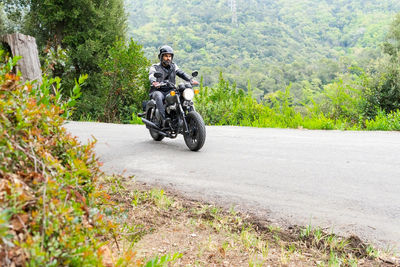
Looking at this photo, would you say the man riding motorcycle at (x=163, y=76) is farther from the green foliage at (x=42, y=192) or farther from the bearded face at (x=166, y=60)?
the green foliage at (x=42, y=192)

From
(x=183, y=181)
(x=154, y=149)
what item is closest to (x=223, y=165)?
(x=183, y=181)

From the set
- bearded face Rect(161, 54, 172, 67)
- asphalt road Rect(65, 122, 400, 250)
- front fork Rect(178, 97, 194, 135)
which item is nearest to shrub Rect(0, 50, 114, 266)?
asphalt road Rect(65, 122, 400, 250)

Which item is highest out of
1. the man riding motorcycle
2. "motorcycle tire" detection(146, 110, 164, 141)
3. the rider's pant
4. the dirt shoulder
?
the man riding motorcycle

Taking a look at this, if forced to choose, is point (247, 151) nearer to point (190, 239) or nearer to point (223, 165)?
point (223, 165)

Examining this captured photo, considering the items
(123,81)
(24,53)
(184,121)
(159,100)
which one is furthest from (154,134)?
(123,81)

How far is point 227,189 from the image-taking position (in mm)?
4344

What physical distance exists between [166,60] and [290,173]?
3830 mm

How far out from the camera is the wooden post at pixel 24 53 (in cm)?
486

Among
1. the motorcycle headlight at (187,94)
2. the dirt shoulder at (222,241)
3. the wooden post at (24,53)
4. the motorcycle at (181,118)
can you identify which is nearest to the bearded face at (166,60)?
the motorcycle at (181,118)

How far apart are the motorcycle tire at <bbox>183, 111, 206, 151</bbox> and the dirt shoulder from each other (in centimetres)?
275

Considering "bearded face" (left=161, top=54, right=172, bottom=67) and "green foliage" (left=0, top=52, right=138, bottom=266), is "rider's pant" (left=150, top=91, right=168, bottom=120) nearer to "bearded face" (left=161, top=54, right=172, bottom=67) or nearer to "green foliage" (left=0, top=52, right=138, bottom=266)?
"bearded face" (left=161, top=54, right=172, bottom=67)

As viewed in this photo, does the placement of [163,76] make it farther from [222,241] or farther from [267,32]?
[267,32]

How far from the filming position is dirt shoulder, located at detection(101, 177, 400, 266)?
264 centimetres

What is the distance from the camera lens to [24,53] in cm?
493
